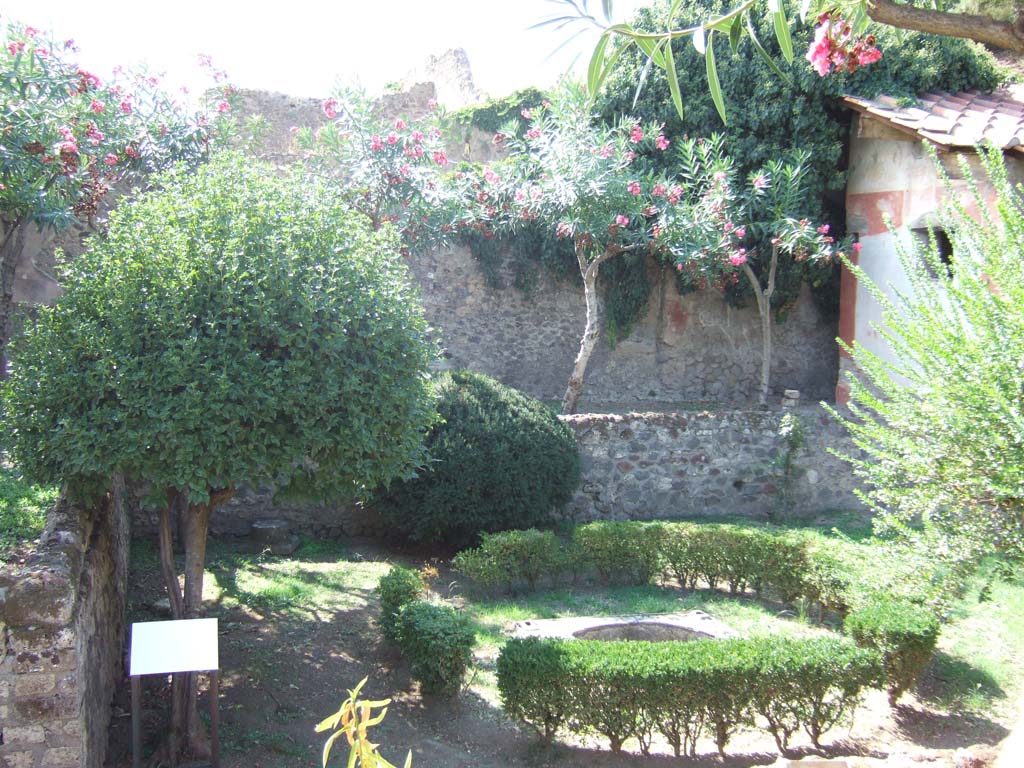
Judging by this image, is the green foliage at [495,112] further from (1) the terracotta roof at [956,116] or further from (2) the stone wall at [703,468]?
(2) the stone wall at [703,468]

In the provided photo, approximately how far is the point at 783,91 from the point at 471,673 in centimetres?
977

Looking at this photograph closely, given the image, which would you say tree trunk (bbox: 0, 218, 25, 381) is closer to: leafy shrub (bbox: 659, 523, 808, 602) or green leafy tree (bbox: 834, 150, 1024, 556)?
leafy shrub (bbox: 659, 523, 808, 602)

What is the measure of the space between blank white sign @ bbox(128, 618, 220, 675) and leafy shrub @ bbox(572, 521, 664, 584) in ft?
15.3

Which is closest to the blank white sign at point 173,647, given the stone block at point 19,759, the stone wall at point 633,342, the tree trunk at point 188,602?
the stone block at point 19,759

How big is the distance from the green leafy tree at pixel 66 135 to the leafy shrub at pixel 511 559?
4.50m

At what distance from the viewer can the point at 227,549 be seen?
8.77m

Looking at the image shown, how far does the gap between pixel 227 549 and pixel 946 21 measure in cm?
787

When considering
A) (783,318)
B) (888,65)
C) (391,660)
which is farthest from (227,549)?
(888,65)

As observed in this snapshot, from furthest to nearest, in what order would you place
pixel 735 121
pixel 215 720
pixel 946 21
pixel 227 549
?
pixel 735 121 → pixel 227 549 → pixel 215 720 → pixel 946 21

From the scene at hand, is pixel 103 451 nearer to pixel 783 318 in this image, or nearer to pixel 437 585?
pixel 437 585

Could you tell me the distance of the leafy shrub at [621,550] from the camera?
8.41 m

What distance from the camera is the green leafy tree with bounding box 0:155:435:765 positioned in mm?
4621

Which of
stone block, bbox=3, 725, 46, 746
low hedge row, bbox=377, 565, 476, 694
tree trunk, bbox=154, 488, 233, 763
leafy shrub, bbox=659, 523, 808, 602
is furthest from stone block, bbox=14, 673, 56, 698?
leafy shrub, bbox=659, 523, 808, 602

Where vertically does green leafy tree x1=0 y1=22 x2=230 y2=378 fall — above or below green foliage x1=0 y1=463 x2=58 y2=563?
above
